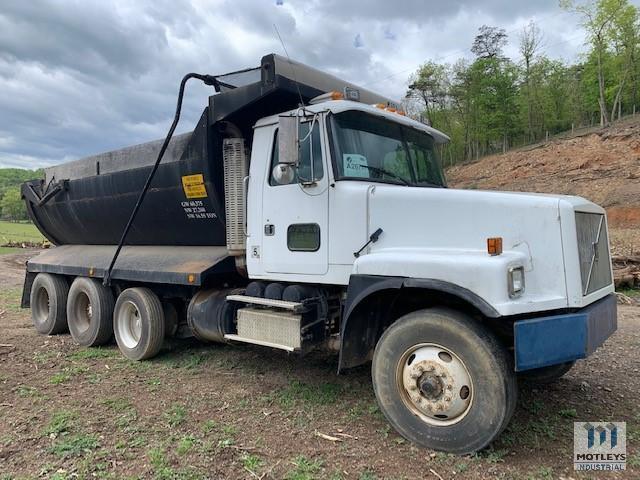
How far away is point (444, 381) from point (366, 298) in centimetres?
88

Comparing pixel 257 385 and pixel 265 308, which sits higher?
pixel 265 308

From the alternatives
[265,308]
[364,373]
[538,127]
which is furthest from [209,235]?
[538,127]

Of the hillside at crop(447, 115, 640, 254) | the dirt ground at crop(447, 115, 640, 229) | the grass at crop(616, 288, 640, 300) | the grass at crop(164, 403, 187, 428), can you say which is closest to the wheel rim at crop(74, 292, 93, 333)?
the grass at crop(164, 403, 187, 428)

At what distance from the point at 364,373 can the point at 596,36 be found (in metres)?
42.1

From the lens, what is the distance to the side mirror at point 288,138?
4281 mm

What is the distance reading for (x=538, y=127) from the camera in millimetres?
48625

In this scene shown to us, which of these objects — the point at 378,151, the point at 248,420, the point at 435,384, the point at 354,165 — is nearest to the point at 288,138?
the point at 354,165

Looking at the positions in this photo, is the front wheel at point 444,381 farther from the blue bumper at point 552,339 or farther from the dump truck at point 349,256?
the blue bumper at point 552,339

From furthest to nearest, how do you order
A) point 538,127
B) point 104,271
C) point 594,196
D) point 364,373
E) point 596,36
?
point 538,127, point 596,36, point 594,196, point 104,271, point 364,373

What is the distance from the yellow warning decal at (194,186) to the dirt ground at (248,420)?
2098 millimetres

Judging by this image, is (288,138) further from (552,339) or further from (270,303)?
(552,339)

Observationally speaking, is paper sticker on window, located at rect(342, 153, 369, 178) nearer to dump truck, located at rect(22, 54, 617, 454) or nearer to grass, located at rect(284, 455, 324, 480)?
dump truck, located at rect(22, 54, 617, 454)

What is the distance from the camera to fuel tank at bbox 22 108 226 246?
565 cm

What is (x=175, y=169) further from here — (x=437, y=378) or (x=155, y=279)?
(x=437, y=378)
